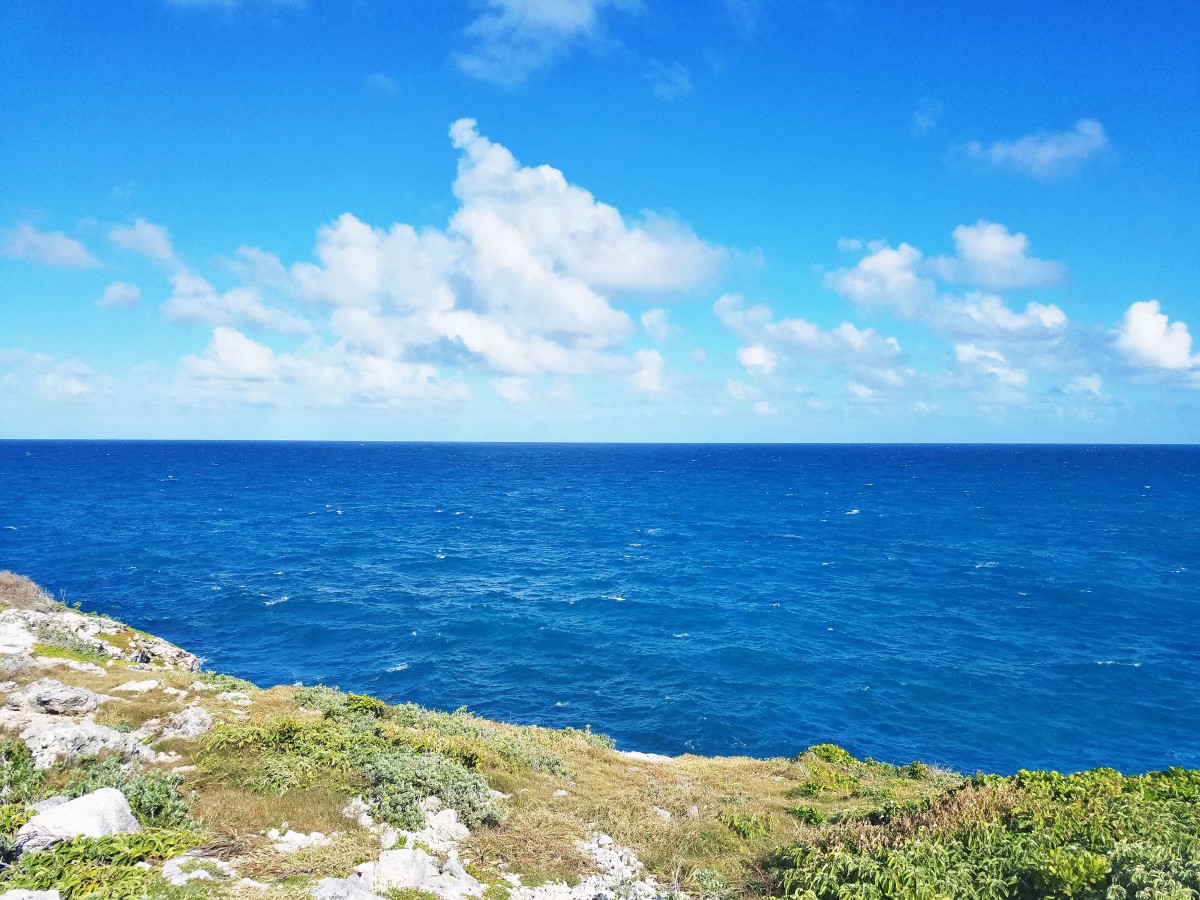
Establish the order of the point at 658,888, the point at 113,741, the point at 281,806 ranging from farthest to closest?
1. the point at 113,741
2. the point at 281,806
3. the point at 658,888

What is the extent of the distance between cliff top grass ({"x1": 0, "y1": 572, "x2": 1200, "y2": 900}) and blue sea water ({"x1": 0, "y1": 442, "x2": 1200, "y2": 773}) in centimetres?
1846

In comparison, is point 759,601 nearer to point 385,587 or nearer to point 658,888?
point 385,587

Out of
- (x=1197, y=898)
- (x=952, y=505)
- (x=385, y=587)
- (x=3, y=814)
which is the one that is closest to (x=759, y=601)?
(x=385, y=587)

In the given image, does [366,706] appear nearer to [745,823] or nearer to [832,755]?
[745,823]

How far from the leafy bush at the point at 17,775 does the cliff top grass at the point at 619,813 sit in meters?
0.04

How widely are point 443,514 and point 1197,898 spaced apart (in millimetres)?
104553

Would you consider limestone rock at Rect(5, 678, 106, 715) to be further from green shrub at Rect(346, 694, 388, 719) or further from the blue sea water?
the blue sea water

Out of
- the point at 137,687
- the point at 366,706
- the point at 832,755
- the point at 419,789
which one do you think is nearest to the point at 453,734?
the point at 366,706

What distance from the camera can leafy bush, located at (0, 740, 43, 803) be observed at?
480 inches

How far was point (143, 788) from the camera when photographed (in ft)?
41.4

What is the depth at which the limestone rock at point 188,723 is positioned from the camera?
52.9 ft

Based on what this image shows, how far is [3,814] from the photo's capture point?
10.7m

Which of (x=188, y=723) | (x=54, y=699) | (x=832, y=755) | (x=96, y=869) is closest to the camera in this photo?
(x=96, y=869)

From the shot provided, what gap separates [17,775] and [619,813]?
1331 centimetres
